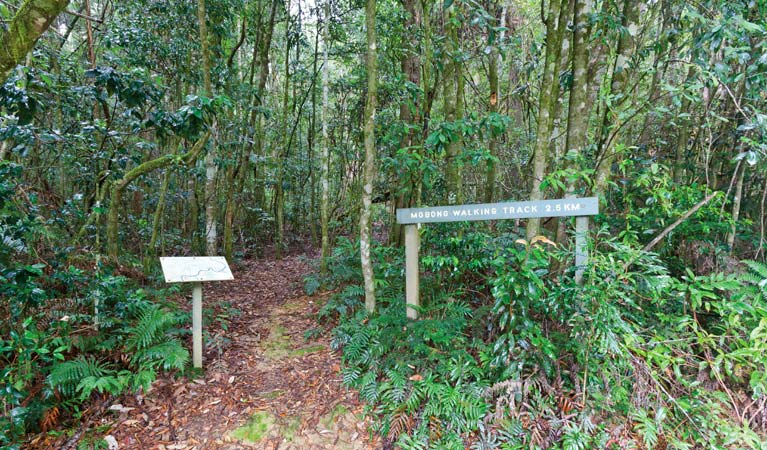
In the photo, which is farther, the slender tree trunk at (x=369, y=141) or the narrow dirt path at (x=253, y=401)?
the slender tree trunk at (x=369, y=141)

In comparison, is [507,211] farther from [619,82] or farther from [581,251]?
[619,82]

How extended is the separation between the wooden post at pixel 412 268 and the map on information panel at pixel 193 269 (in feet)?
7.23

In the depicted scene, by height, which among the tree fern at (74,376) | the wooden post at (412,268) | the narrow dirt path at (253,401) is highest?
the wooden post at (412,268)

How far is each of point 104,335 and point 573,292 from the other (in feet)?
15.8

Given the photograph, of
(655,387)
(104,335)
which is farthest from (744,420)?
(104,335)

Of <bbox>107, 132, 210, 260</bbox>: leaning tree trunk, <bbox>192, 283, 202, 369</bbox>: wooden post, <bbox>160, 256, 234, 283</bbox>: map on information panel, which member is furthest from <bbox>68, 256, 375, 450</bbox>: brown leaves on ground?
<bbox>107, 132, 210, 260</bbox>: leaning tree trunk

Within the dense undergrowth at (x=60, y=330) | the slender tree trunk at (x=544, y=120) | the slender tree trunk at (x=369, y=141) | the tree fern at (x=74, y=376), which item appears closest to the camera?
the dense undergrowth at (x=60, y=330)

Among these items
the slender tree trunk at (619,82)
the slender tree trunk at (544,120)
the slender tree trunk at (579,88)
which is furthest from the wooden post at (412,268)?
the slender tree trunk at (619,82)

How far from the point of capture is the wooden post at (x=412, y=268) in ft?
14.4

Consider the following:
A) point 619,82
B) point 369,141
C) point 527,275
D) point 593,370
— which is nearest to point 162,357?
point 369,141

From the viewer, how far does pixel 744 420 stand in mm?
3143

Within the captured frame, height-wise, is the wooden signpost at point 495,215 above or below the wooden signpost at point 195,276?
above

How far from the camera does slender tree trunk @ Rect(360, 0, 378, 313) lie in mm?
4723

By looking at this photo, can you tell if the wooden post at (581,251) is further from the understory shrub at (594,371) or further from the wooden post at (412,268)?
the wooden post at (412,268)
